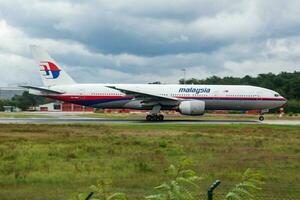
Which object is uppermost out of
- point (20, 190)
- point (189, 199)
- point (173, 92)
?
point (173, 92)

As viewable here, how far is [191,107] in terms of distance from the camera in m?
45.1

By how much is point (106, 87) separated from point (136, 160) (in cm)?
2935

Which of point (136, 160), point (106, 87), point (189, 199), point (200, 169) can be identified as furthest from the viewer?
point (106, 87)

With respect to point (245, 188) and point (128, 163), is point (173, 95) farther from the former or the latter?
point (245, 188)

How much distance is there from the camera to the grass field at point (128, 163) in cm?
1311

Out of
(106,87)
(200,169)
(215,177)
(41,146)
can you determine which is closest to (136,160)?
(200,169)

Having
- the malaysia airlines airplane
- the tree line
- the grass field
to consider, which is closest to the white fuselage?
the malaysia airlines airplane

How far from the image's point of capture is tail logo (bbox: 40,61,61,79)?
4938cm

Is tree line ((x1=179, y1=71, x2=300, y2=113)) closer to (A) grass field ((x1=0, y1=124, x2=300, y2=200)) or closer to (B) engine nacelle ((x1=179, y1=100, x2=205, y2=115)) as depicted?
(B) engine nacelle ((x1=179, y1=100, x2=205, y2=115))

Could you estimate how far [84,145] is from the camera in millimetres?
22875

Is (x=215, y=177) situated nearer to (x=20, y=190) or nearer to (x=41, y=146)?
(x=20, y=190)

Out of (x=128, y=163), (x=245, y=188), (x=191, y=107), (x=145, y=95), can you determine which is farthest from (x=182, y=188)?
(x=145, y=95)

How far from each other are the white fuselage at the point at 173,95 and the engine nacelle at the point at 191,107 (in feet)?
3.78

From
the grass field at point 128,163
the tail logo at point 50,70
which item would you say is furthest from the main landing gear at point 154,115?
the grass field at point 128,163
